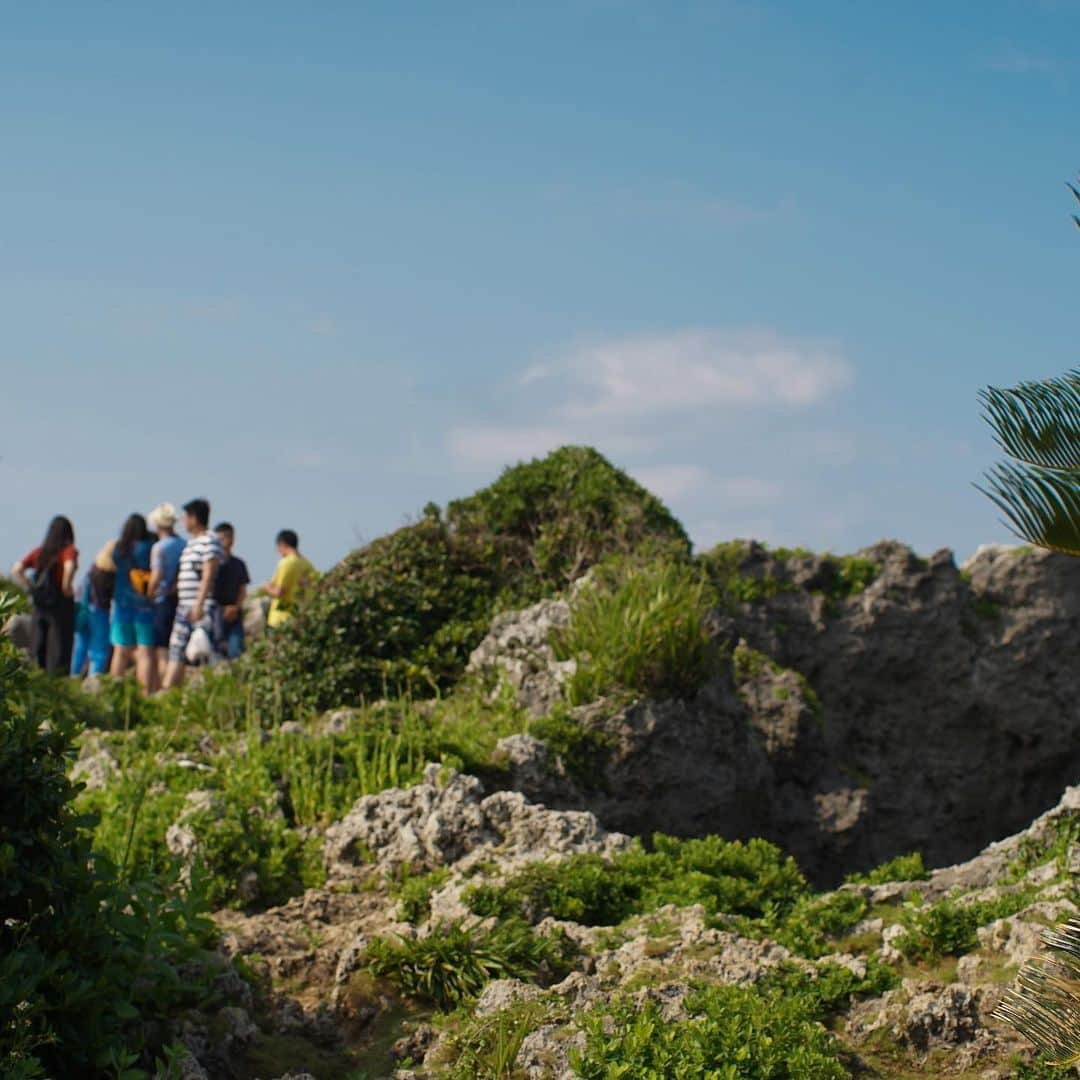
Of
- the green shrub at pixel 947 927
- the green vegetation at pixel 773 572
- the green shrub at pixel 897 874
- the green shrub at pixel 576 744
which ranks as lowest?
the green shrub at pixel 947 927

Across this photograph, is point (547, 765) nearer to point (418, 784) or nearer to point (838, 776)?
point (418, 784)

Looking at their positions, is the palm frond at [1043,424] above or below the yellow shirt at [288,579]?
below

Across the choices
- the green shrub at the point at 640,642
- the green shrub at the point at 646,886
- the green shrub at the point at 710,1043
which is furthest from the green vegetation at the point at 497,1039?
the green shrub at the point at 640,642

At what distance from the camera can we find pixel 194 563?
596 inches

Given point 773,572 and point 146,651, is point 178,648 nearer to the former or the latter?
point 146,651

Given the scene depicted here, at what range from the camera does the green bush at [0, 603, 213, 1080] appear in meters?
5.27

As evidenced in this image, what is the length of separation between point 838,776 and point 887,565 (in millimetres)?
2519

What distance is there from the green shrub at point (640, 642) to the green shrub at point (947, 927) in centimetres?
355

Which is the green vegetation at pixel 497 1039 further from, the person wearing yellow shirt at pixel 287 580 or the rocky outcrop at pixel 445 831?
the person wearing yellow shirt at pixel 287 580

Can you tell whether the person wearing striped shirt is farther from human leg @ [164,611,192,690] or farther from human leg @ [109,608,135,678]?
human leg @ [109,608,135,678]

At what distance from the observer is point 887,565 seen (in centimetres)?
1370

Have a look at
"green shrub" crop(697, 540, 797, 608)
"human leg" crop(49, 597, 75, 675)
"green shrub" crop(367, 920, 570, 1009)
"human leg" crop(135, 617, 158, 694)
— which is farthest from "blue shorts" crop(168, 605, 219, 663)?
"green shrub" crop(367, 920, 570, 1009)

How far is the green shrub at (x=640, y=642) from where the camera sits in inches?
403

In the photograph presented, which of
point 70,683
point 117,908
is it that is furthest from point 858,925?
point 70,683
